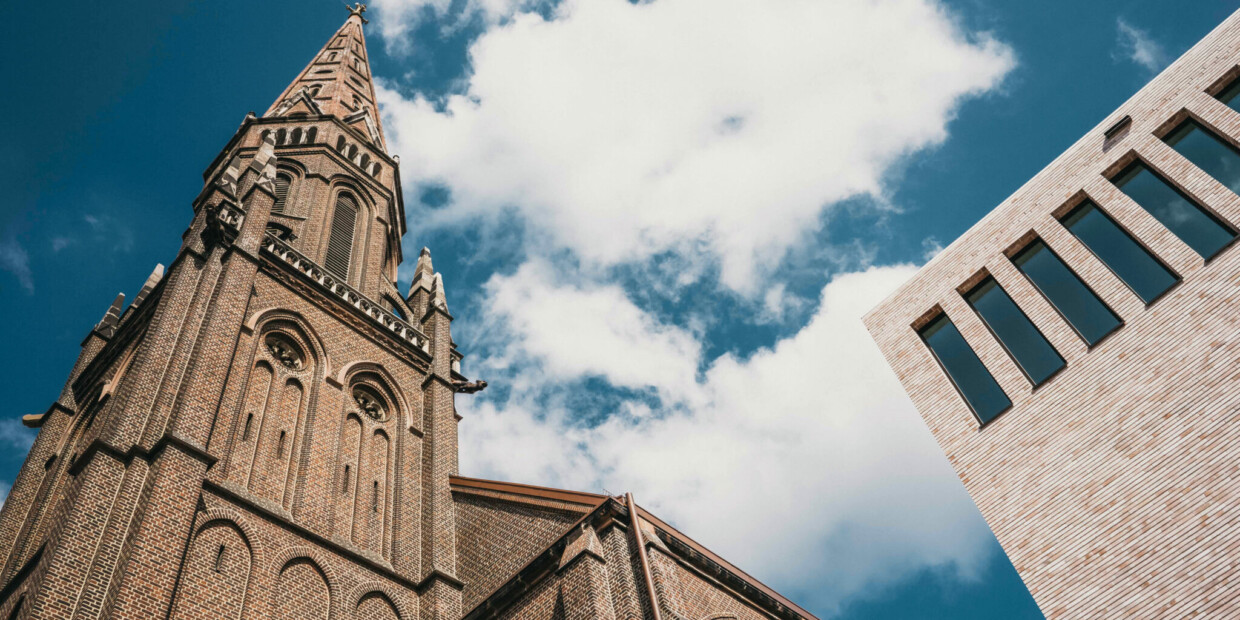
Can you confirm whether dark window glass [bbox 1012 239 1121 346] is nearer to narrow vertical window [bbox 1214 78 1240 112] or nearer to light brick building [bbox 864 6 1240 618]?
light brick building [bbox 864 6 1240 618]

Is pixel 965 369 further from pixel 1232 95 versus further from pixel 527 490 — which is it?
pixel 527 490

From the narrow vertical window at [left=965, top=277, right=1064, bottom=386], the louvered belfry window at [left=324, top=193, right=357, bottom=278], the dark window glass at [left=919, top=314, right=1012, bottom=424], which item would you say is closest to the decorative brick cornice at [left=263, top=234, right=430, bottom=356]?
the louvered belfry window at [left=324, top=193, right=357, bottom=278]

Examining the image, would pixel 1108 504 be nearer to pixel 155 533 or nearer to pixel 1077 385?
pixel 1077 385

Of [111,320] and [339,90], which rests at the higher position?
[339,90]

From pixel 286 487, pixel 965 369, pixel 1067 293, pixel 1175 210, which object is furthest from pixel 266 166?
pixel 1175 210

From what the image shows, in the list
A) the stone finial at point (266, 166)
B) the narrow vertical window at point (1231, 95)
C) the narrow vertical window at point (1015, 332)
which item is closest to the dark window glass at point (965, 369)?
the narrow vertical window at point (1015, 332)

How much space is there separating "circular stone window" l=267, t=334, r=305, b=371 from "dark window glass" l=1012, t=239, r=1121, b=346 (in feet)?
52.1

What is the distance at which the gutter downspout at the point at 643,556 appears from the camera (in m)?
13.8

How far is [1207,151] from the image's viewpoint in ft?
49.7

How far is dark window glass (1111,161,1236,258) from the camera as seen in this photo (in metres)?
14.3

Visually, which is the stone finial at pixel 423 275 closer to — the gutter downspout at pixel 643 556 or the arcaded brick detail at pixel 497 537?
the arcaded brick detail at pixel 497 537

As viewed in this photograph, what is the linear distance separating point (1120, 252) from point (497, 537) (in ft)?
42.9

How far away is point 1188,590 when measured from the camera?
12.1m

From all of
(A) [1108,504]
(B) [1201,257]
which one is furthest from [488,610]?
(B) [1201,257]
